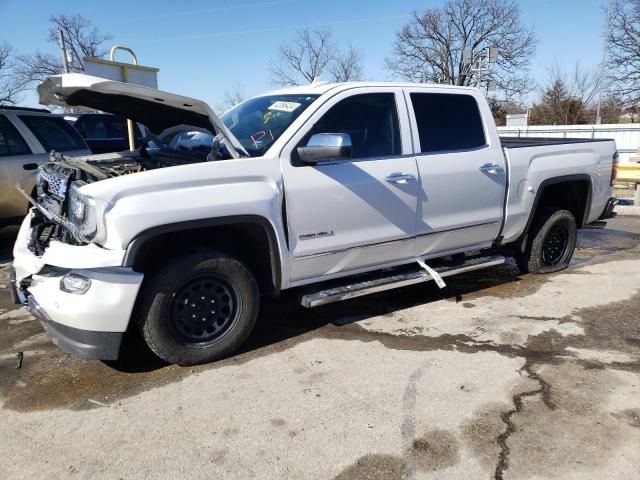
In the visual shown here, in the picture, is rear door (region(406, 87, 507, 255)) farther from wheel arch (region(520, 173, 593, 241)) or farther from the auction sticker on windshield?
the auction sticker on windshield

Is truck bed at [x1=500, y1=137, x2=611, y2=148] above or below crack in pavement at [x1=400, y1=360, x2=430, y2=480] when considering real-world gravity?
above

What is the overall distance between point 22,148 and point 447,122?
557cm

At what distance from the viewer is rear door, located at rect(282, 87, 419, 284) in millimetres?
3713

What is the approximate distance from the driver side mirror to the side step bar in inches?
40.4

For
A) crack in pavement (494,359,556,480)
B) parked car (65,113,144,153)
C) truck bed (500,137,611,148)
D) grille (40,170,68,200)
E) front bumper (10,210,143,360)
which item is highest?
parked car (65,113,144,153)

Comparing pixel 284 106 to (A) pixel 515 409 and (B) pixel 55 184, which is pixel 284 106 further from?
(A) pixel 515 409

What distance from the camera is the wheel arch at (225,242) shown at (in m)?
3.19

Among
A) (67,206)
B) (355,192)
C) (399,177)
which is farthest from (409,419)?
(67,206)

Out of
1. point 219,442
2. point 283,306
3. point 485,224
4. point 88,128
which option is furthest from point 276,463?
point 88,128

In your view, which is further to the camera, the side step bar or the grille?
the side step bar

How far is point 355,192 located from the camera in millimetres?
3904

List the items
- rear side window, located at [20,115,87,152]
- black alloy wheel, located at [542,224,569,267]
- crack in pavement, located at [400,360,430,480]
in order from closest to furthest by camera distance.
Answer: crack in pavement, located at [400,360,430,480] → black alloy wheel, located at [542,224,569,267] → rear side window, located at [20,115,87,152]

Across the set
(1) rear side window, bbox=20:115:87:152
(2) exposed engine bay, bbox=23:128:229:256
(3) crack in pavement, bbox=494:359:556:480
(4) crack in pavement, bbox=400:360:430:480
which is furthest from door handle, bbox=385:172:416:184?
(1) rear side window, bbox=20:115:87:152

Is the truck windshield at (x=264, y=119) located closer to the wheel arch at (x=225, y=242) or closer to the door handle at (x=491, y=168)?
the wheel arch at (x=225, y=242)
